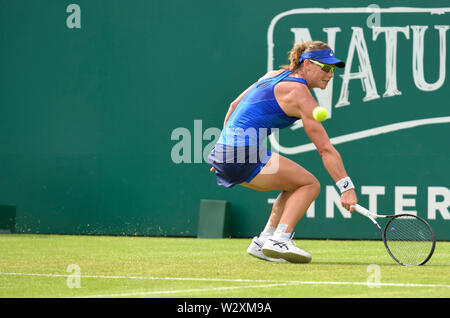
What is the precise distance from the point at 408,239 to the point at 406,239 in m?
0.02

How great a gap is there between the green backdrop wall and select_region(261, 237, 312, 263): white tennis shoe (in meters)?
2.48

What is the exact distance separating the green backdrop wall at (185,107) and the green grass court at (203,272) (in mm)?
786

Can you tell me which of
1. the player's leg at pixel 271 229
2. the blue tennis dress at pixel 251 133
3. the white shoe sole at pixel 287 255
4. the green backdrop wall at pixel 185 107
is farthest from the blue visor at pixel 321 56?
the green backdrop wall at pixel 185 107

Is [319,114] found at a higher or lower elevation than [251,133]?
higher

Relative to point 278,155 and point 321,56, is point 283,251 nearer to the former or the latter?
point 278,155

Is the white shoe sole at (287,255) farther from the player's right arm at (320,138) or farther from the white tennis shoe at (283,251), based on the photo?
the player's right arm at (320,138)

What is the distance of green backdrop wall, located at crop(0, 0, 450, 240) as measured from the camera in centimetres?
795

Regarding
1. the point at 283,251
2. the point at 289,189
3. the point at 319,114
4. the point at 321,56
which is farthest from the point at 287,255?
the point at 321,56

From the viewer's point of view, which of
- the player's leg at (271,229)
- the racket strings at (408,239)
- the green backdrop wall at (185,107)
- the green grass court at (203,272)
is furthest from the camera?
the green backdrop wall at (185,107)

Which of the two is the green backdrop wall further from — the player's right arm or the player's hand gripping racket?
the player's right arm

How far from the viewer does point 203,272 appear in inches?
209

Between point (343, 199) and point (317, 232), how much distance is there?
8.93 feet

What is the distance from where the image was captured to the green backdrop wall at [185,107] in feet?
26.1
